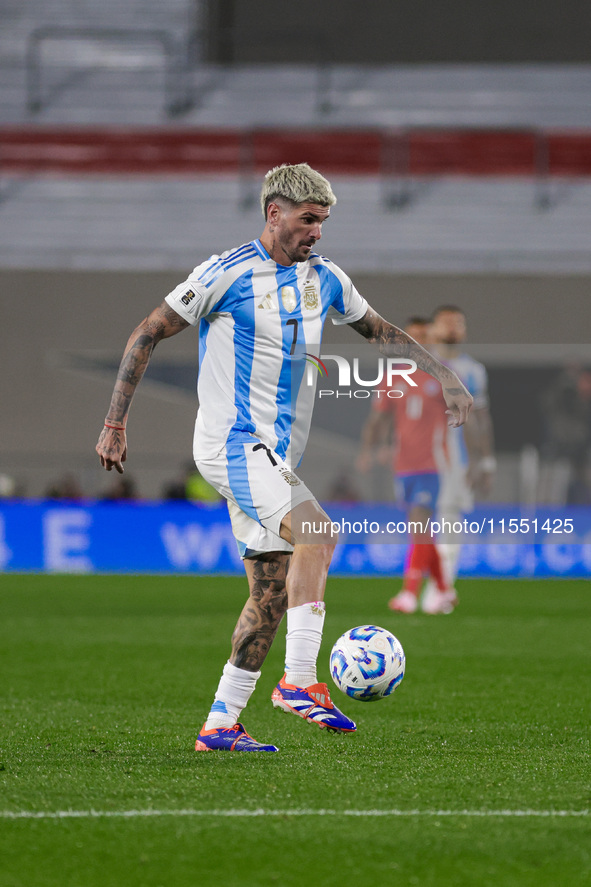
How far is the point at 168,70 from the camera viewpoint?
20.4m

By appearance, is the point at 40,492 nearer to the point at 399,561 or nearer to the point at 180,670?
the point at 399,561

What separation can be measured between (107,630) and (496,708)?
3967 mm

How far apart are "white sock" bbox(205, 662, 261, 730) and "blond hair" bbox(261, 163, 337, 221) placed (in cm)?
168

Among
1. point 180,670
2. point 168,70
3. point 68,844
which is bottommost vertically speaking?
point 180,670

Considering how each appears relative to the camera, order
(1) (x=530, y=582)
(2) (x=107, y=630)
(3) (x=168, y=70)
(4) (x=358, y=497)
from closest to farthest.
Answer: (2) (x=107, y=630) < (1) (x=530, y=582) < (4) (x=358, y=497) < (3) (x=168, y=70)

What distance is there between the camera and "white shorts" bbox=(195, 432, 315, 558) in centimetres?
412

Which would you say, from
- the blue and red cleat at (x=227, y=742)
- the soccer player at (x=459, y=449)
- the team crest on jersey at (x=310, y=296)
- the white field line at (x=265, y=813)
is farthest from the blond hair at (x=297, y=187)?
the soccer player at (x=459, y=449)

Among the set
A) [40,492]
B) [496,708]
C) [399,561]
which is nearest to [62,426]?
[40,492]

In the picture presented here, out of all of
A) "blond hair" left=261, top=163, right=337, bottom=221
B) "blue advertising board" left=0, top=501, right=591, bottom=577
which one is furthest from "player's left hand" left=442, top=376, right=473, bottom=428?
"blue advertising board" left=0, top=501, right=591, bottom=577

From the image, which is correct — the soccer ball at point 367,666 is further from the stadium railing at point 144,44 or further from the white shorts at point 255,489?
the stadium railing at point 144,44

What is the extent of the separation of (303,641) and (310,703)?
0.71 feet

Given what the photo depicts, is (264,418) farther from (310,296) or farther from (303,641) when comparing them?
(303,641)

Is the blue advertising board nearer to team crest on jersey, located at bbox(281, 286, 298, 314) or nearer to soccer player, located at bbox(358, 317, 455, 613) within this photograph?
soccer player, located at bbox(358, 317, 455, 613)

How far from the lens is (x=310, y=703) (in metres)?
4.14
